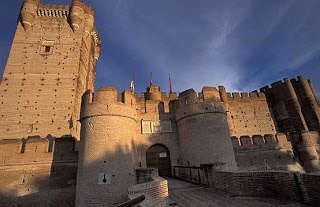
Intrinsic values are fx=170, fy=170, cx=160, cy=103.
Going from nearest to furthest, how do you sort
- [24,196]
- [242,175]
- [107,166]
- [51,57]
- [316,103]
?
[242,175] < [107,166] < [24,196] < [51,57] < [316,103]

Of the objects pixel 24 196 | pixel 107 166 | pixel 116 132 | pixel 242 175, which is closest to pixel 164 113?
pixel 116 132

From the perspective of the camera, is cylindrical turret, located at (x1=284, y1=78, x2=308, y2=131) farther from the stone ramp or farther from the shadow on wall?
the shadow on wall

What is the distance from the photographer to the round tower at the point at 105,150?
27.5ft

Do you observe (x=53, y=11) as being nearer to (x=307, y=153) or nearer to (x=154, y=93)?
(x=154, y=93)

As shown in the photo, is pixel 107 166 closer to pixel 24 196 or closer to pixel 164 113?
pixel 164 113

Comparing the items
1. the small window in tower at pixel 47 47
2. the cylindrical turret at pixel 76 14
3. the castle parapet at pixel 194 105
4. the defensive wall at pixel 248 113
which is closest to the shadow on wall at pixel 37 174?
the castle parapet at pixel 194 105

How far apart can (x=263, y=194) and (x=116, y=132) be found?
7133mm

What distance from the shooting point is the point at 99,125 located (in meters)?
9.50

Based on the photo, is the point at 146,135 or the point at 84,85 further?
the point at 84,85

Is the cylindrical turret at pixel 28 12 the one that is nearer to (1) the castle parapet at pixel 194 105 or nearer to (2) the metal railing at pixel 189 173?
(1) the castle parapet at pixel 194 105

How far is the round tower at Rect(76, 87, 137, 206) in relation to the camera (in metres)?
8.39

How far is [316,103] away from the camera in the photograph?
70.5 ft

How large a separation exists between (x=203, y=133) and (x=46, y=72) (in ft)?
58.6

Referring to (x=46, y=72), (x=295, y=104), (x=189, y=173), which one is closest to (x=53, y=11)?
(x=46, y=72)
